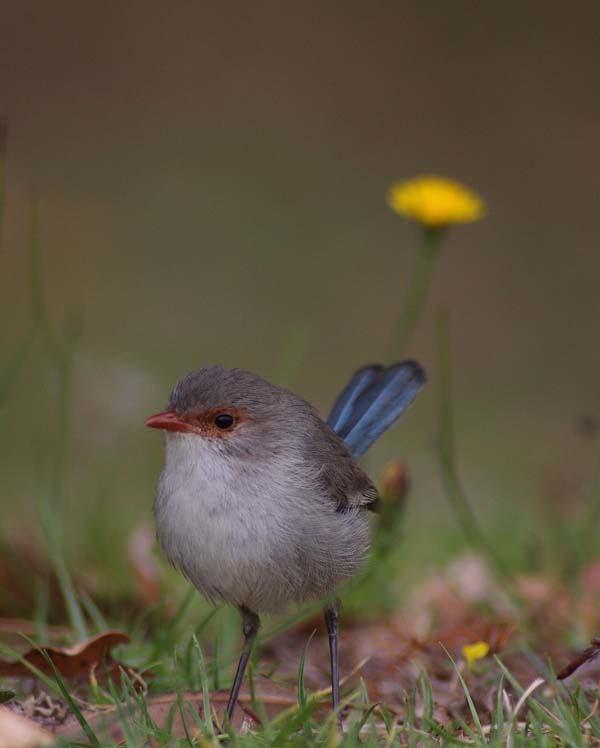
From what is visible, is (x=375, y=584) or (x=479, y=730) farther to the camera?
(x=375, y=584)

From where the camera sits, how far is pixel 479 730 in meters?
3.29

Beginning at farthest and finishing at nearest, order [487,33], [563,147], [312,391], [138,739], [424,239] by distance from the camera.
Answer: [487,33], [563,147], [312,391], [424,239], [138,739]

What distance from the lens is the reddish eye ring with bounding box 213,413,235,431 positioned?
3.84 meters

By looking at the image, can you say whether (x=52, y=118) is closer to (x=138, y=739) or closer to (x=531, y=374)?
(x=531, y=374)

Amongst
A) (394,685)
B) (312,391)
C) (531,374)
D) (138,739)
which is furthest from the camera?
(531,374)

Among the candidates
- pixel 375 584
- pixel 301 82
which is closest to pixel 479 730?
pixel 375 584

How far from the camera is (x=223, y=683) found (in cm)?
408

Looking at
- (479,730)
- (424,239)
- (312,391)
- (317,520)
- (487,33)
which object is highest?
(487,33)

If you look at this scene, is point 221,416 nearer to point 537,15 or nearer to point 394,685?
point 394,685

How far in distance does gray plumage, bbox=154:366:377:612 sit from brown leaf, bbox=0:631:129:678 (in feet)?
1.32

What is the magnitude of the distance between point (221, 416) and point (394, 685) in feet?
4.06

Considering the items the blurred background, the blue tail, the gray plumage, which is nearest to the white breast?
the gray plumage

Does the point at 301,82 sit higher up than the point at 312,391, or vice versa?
the point at 301,82

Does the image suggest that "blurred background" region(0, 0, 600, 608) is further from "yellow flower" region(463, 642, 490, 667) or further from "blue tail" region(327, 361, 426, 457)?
"yellow flower" region(463, 642, 490, 667)
